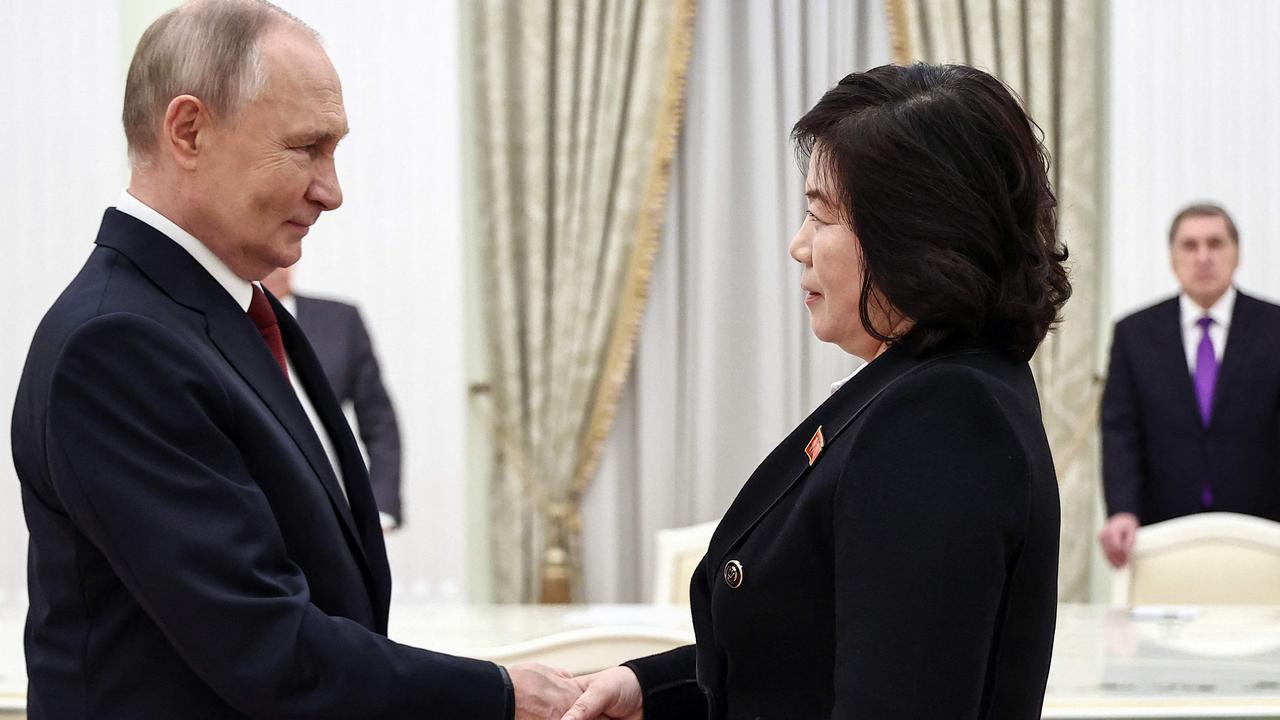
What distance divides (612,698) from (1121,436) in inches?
148

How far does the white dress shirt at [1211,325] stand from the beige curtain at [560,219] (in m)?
2.22

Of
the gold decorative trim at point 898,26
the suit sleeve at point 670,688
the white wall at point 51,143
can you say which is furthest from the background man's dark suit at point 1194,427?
the white wall at point 51,143

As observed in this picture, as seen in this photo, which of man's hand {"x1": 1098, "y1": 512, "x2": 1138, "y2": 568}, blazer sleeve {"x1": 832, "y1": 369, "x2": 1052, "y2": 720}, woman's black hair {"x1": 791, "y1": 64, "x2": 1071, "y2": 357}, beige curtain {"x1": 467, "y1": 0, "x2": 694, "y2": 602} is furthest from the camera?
beige curtain {"x1": 467, "y1": 0, "x2": 694, "y2": 602}

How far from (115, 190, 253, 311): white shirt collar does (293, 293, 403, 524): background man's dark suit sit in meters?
3.46

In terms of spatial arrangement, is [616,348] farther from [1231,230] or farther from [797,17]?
[1231,230]

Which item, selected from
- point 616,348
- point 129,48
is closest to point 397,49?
point 129,48

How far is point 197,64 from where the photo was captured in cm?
168

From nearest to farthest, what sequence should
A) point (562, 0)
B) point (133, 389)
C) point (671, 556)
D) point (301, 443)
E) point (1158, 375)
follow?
1. point (133, 389)
2. point (301, 443)
3. point (671, 556)
4. point (1158, 375)
5. point (562, 0)

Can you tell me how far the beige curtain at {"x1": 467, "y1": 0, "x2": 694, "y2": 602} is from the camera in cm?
582

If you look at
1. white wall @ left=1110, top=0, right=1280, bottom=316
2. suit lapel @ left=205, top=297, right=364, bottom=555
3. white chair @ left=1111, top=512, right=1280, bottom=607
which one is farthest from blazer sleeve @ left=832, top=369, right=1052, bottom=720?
white wall @ left=1110, top=0, right=1280, bottom=316

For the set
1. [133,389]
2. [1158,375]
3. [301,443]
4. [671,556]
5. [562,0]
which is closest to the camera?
[133,389]

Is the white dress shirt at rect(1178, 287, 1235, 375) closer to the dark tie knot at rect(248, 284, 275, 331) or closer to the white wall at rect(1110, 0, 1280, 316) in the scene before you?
the white wall at rect(1110, 0, 1280, 316)

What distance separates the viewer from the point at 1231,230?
17.3ft

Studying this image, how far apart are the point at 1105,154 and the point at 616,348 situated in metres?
2.35
